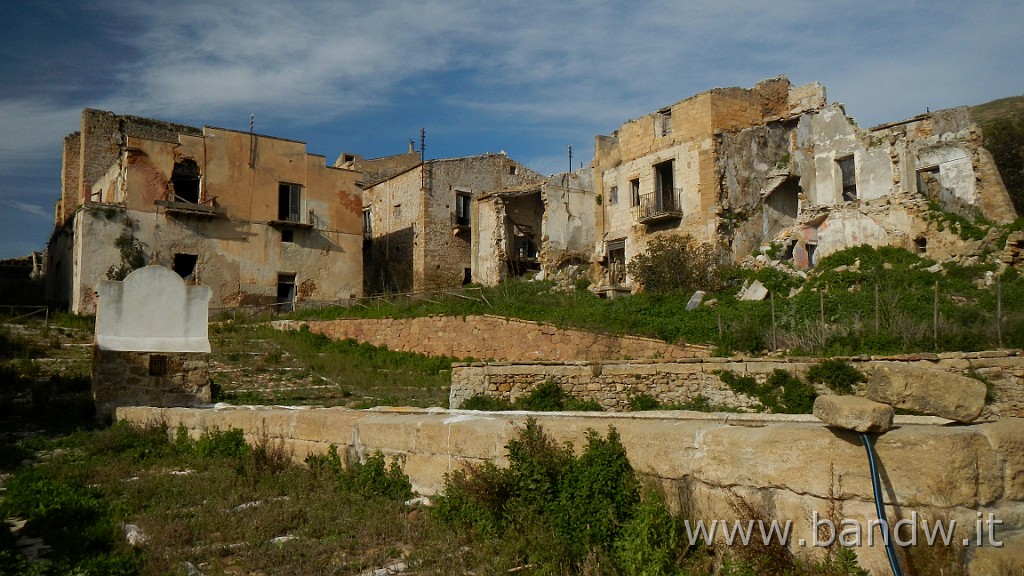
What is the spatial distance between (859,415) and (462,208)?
102ft

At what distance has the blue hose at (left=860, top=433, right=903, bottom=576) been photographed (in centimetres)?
311

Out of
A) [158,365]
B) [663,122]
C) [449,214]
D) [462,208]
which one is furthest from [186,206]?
[663,122]

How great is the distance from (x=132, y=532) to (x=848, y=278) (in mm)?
17617

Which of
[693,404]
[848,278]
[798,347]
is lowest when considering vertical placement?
[693,404]

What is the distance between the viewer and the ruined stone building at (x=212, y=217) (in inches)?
974

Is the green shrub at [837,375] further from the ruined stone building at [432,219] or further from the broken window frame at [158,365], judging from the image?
the ruined stone building at [432,219]

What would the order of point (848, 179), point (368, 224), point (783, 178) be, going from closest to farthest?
point (783, 178) → point (848, 179) → point (368, 224)

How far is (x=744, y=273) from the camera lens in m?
21.9

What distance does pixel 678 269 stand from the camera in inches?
843

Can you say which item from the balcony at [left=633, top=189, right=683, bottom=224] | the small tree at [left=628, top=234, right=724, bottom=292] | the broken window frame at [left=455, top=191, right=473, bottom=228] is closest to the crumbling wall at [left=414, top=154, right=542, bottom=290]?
the broken window frame at [left=455, top=191, right=473, bottom=228]

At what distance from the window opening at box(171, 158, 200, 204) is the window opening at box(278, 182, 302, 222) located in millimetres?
3005

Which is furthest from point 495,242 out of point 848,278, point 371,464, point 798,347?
point 371,464

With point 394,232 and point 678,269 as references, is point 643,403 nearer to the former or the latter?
point 678,269

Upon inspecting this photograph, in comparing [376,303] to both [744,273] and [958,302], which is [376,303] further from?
[958,302]
